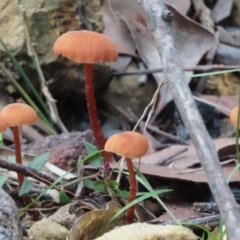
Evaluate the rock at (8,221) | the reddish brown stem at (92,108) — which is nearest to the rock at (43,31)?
the reddish brown stem at (92,108)

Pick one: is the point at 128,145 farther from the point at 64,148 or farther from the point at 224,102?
the point at 224,102

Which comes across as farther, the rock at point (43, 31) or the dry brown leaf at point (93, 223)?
the rock at point (43, 31)

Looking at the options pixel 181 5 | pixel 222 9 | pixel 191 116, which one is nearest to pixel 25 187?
pixel 191 116

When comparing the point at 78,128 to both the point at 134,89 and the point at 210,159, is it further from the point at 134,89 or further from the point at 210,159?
the point at 210,159

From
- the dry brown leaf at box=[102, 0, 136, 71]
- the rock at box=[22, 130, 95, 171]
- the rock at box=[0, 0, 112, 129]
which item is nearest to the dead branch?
the rock at box=[22, 130, 95, 171]

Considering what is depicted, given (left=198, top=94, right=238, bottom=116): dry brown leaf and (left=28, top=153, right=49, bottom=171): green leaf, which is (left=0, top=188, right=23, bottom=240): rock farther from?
(left=198, top=94, right=238, bottom=116): dry brown leaf

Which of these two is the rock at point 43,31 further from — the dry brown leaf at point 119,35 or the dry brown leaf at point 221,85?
the dry brown leaf at point 221,85
